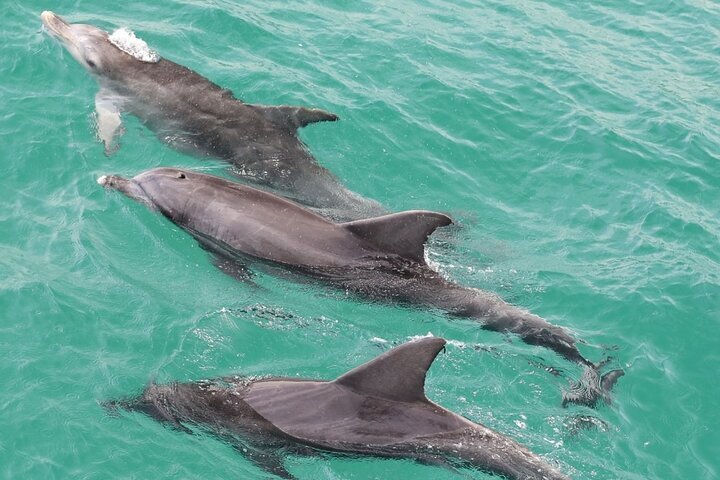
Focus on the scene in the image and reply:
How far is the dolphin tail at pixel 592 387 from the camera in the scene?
11289mm

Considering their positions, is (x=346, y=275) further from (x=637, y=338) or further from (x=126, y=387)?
(x=637, y=338)

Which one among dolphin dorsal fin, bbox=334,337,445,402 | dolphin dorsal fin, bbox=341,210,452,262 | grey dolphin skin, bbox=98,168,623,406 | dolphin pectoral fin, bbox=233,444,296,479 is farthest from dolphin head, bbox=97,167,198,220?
dolphin dorsal fin, bbox=334,337,445,402

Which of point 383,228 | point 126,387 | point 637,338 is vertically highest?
point 383,228

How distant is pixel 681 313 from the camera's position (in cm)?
1327

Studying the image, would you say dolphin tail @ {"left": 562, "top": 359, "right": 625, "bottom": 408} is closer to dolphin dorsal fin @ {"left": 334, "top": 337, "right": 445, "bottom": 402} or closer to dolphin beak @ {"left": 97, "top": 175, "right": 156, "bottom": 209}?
dolphin dorsal fin @ {"left": 334, "top": 337, "right": 445, "bottom": 402}

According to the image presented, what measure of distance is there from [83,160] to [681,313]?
996cm

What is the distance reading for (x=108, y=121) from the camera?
14875mm

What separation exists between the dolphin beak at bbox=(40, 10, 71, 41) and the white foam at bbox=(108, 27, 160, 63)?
3.03 ft

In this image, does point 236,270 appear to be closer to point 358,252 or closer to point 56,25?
point 358,252

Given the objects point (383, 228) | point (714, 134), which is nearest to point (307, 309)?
point (383, 228)

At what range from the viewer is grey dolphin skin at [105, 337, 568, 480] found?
30.6 feet

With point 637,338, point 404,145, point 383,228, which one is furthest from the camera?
point 404,145

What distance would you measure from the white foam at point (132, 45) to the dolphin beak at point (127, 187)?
345 cm

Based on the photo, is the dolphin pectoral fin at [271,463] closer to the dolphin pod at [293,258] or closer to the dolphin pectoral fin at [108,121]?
the dolphin pod at [293,258]
